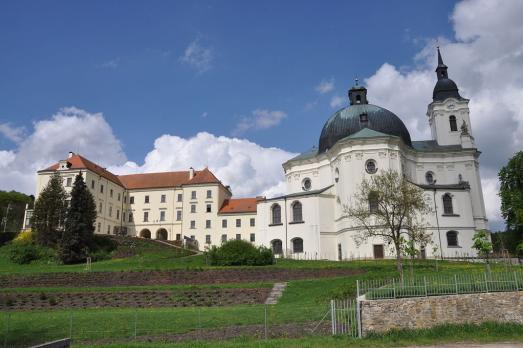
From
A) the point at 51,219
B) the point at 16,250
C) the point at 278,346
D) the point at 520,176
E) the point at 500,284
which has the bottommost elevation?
the point at 278,346

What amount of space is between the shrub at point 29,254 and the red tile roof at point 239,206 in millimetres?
27827

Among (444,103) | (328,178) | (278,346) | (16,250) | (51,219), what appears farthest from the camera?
(444,103)

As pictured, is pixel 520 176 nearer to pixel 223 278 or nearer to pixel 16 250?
pixel 223 278

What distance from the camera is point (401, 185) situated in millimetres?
40812

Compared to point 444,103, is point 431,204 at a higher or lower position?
lower

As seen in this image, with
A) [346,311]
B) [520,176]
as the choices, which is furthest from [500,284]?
[520,176]

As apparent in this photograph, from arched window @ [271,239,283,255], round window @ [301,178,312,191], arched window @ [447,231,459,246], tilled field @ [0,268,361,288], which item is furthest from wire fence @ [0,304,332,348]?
round window @ [301,178,312,191]

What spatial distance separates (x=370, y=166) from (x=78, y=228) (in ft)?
115

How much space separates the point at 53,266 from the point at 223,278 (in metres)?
20.9

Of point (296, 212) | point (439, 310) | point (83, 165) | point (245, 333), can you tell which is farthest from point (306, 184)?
point (245, 333)

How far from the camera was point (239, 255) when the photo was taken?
43844mm

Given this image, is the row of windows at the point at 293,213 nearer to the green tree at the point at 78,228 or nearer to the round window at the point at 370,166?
the round window at the point at 370,166

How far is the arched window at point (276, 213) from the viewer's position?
5874 centimetres

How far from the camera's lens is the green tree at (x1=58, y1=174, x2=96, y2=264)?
50.8 metres
